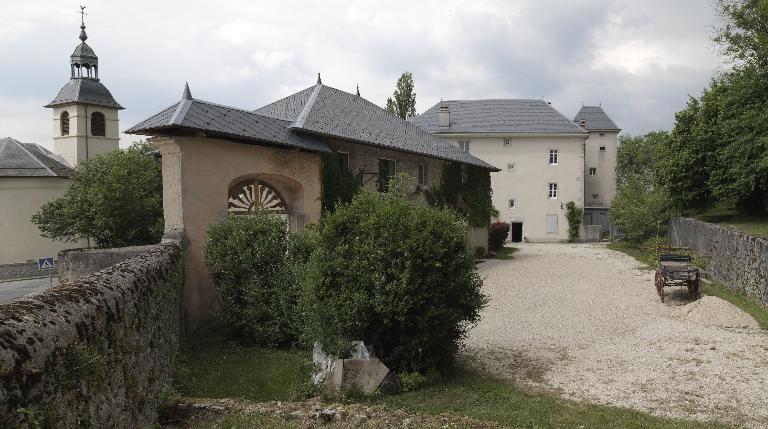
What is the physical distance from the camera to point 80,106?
4303 centimetres

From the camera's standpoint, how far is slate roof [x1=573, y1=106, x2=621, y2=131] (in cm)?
5303

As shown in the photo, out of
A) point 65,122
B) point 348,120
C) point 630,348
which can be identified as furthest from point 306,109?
point 65,122

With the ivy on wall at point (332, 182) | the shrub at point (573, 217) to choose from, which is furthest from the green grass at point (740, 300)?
the shrub at point (573, 217)

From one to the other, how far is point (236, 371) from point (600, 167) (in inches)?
1925

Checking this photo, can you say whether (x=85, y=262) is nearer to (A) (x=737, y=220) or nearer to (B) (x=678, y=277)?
(B) (x=678, y=277)

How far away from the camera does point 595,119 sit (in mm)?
54125

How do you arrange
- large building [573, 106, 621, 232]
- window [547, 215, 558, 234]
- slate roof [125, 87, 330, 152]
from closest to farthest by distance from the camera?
slate roof [125, 87, 330, 152] < window [547, 215, 558, 234] < large building [573, 106, 621, 232]

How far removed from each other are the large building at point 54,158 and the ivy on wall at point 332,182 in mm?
24478

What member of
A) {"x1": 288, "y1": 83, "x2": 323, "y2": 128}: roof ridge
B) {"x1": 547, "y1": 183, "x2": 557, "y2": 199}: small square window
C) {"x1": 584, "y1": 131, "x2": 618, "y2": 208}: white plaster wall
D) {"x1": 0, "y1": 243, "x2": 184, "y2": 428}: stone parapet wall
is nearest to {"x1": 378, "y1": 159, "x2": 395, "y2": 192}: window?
{"x1": 288, "y1": 83, "x2": 323, "y2": 128}: roof ridge

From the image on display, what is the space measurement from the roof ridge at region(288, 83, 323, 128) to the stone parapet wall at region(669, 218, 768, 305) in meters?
13.5

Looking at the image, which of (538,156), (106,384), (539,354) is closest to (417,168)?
(539,354)

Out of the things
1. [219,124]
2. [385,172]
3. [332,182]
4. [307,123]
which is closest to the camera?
[219,124]

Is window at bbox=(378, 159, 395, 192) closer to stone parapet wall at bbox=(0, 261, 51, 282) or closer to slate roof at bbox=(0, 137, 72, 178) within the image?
stone parapet wall at bbox=(0, 261, 51, 282)

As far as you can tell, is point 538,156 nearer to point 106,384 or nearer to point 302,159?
point 302,159
